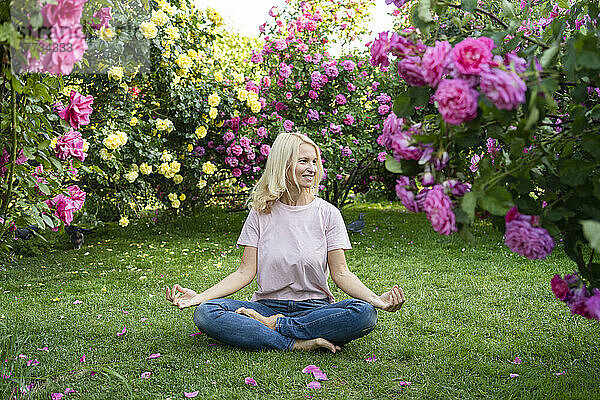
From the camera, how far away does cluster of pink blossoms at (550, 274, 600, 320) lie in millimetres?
1315

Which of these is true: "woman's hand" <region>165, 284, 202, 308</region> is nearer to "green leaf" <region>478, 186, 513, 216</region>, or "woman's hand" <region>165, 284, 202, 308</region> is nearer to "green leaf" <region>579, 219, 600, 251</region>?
"green leaf" <region>478, 186, 513, 216</region>

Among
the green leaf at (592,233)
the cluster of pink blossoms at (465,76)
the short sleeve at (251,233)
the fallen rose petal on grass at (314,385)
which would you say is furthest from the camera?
the short sleeve at (251,233)

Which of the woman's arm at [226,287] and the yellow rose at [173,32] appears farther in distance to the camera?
the yellow rose at [173,32]

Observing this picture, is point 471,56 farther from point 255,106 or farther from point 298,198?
point 255,106

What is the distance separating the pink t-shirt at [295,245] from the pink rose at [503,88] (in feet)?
6.06

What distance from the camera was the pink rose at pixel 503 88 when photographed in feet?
3.28

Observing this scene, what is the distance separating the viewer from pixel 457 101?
105cm

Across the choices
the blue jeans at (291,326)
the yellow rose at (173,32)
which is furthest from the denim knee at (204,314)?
the yellow rose at (173,32)

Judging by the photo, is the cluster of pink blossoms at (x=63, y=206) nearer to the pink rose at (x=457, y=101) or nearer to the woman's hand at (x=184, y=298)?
the woman's hand at (x=184, y=298)

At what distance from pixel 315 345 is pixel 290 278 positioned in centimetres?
36

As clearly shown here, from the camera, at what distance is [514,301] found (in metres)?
3.55

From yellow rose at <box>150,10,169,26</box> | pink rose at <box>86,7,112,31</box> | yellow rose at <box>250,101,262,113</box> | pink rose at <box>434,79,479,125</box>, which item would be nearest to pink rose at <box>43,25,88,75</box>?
pink rose at <box>86,7,112,31</box>

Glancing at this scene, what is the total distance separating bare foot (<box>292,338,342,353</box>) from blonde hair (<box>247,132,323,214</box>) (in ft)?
2.26

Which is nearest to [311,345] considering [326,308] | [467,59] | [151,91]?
[326,308]
